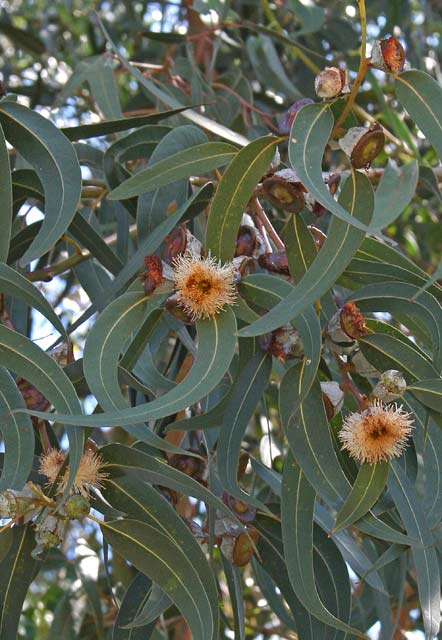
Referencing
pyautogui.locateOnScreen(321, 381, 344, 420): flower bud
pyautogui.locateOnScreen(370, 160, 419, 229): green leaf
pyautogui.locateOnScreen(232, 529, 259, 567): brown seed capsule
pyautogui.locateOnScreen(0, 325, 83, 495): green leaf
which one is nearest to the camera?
pyautogui.locateOnScreen(370, 160, 419, 229): green leaf

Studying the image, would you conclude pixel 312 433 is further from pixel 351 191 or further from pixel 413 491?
pixel 351 191

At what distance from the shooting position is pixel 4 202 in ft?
3.60

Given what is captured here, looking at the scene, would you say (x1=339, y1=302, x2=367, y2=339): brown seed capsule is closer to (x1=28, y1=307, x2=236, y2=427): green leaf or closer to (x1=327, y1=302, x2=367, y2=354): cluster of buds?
(x1=327, y1=302, x2=367, y2=354): cluster of buds

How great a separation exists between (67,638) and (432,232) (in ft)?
5.05

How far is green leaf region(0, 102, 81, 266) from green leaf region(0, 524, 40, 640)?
319 mm

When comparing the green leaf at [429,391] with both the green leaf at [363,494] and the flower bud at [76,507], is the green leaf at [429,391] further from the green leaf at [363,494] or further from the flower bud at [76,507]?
the flower bud at [76,507]

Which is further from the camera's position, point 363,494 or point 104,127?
point 104,127

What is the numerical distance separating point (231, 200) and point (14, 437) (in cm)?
33

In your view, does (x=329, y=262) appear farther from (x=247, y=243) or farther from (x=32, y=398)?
(x=32, y=398)

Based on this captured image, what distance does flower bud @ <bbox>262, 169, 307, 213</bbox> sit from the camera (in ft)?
3.66

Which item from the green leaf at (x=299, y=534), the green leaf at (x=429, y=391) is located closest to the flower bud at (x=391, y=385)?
the green leaf at (x=429, y=391)

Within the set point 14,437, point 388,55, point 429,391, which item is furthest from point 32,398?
point 388,55

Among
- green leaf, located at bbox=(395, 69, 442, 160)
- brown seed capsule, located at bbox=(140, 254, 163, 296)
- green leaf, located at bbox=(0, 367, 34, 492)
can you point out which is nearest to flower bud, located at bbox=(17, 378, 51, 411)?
green leaf, located at bbox=(0, 367, 34, 492)

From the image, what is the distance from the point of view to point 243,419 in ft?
3.66
